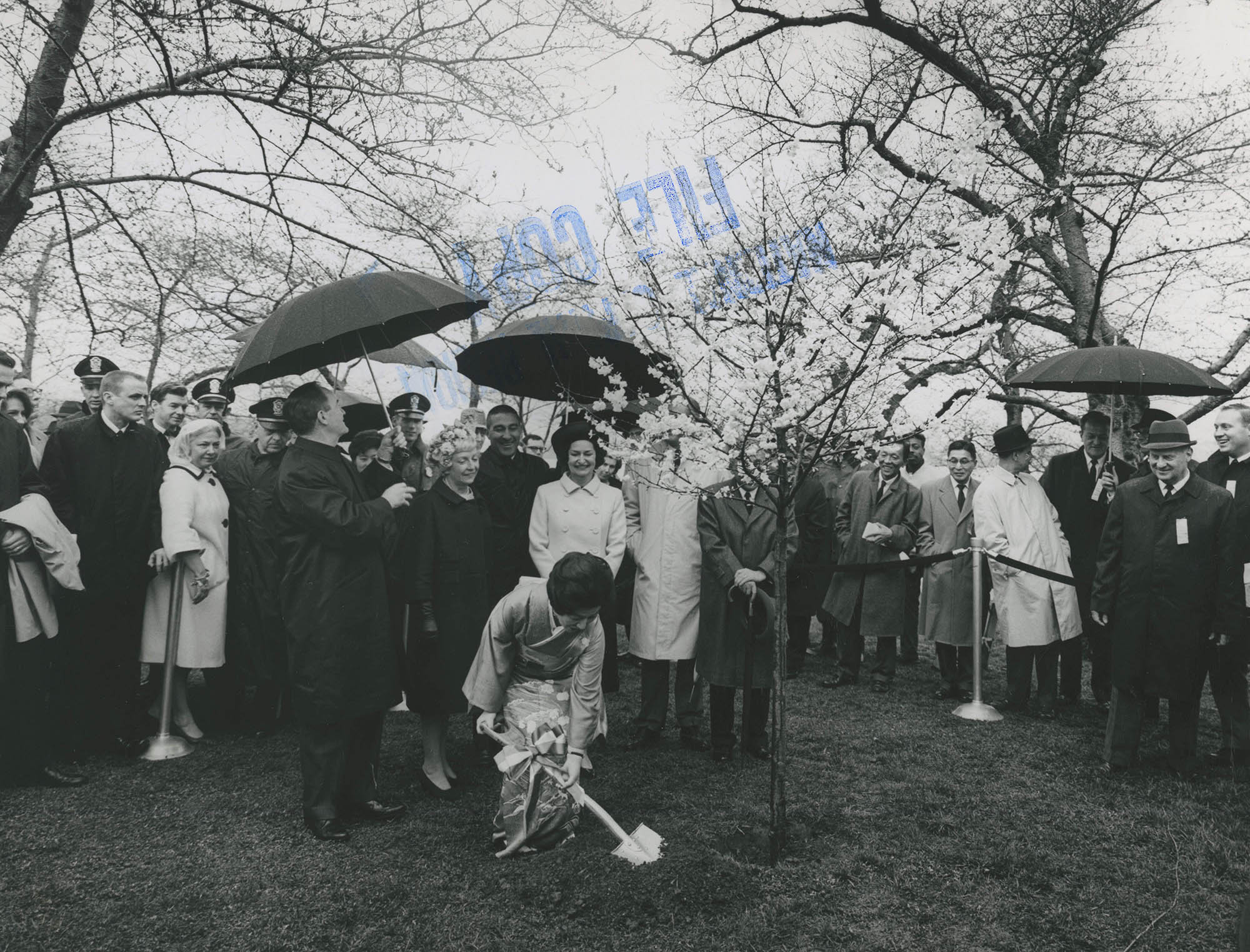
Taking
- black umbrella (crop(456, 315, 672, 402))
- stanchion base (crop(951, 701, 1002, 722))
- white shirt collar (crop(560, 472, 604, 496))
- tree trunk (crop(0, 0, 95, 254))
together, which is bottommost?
stanchion base (crop(951, 701, 1002, 722))

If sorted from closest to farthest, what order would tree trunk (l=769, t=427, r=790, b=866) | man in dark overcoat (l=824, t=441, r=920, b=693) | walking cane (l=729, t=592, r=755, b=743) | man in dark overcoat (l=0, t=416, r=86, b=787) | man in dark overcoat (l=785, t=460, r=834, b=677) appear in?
tree trunk (l=769, t=427, r=790, b=866) → man in dark overcoat (l=0, t=416, r=86, b=787) → walking cane (l=729, t=592, r=755, b=743) → man in dark overcoat (l=824, t=441, r=920, b=693) → man in dark overcoat (l=785, t=460, r=834, b=677)

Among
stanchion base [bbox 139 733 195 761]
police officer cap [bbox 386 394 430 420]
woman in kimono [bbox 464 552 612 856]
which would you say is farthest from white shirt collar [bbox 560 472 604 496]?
stanchion base [bbox 139 733 195 761]

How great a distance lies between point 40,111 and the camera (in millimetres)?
5383

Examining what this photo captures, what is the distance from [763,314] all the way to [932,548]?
4224 millimetres

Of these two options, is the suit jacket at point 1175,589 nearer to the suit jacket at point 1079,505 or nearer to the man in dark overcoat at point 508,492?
the suit jacket at point 1079,505

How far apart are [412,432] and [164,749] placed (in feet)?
8.14

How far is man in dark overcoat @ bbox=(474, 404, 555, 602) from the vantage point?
5.10 meters

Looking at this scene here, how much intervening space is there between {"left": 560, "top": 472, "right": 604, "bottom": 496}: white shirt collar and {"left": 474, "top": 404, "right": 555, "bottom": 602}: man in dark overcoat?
0.26 m

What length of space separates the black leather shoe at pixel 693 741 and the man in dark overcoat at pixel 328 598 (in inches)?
79.1

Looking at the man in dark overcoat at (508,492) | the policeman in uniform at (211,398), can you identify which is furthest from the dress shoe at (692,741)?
the policeman in uniform at (211,398)

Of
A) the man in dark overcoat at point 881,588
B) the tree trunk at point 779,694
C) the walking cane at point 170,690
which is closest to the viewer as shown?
the tree trunk at point 779,694

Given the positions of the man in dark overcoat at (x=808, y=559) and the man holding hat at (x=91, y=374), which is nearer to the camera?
the man holding hat at (x=91, y=374)

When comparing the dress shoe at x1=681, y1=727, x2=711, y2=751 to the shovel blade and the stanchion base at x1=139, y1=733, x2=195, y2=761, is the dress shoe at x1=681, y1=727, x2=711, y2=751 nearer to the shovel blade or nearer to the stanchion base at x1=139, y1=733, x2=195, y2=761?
the shovel blade

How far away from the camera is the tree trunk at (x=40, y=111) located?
17.3 feet
